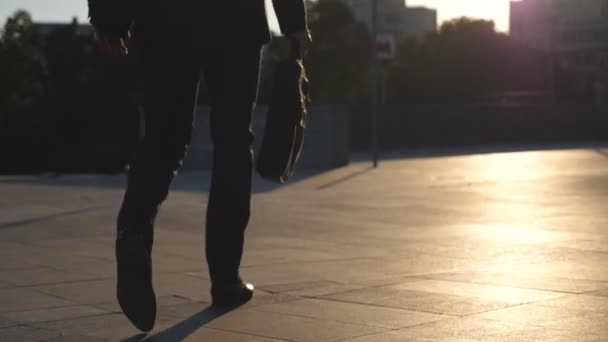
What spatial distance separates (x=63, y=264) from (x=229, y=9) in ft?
7.56

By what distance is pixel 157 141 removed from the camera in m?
4.80

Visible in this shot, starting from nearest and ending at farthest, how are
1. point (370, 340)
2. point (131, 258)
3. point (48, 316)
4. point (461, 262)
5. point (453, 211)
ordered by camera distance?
point (370, 340) → point (131, 258) → point (48, 316) → point (461, 262) → point (453, 211)

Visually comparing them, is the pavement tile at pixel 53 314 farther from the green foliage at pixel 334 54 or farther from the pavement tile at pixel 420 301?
the green foliage at pixel 334 54

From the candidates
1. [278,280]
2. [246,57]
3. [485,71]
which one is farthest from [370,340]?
[485,71]

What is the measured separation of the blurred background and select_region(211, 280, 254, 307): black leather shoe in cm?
1341

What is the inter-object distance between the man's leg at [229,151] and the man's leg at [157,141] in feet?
0.34

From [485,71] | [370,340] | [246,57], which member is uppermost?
[246,57]

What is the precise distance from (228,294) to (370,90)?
56759mm

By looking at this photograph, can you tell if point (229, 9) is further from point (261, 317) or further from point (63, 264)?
point (63, 264)

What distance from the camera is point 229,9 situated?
16.1 feet

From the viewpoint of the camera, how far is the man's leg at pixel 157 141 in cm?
474

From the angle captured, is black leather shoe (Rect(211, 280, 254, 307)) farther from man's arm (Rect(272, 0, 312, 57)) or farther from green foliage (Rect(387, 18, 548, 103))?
green foliage (Rect(387, 18, 548, 103))

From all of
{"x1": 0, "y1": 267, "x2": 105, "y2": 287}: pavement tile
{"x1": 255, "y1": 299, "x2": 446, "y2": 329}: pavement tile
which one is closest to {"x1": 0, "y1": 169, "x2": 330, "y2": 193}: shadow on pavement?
{"x1": 0, "y1": 267, "x2": 105, "y2": 287}: pavement tile

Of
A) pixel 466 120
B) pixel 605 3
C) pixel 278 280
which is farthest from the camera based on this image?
pixel 466 120
